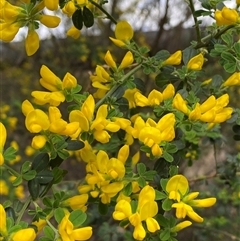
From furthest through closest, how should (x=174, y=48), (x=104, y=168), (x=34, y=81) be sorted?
(x=34, y=81) < (x=174, y=48) < (x=104, y=168)

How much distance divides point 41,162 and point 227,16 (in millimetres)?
331

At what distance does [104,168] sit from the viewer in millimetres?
710

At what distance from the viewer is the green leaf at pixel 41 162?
0.69 metres

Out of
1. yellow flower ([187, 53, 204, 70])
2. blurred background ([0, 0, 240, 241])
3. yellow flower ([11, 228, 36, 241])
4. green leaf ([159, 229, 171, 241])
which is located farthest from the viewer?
blurred background ([0, 0, 240, 241])

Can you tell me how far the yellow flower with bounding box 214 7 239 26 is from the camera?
0.71m

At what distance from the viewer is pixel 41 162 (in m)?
0.69

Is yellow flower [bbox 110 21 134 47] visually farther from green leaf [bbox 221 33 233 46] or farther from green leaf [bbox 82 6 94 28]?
green leaf [bbox 221 33 233 46]

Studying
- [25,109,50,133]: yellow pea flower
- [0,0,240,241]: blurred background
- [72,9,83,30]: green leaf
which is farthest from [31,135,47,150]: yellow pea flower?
[0,0,240,241]: blurred background

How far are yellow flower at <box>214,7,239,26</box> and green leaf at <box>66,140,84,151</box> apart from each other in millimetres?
267

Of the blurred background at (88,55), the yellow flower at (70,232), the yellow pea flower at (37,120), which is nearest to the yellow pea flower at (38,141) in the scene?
the yellow pea flower at (37,120)

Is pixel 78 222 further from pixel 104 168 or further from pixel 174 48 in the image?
pixel 174 48

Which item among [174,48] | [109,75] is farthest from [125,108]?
[174,48]

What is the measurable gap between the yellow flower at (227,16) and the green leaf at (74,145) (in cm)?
27

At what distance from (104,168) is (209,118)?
0.16m
